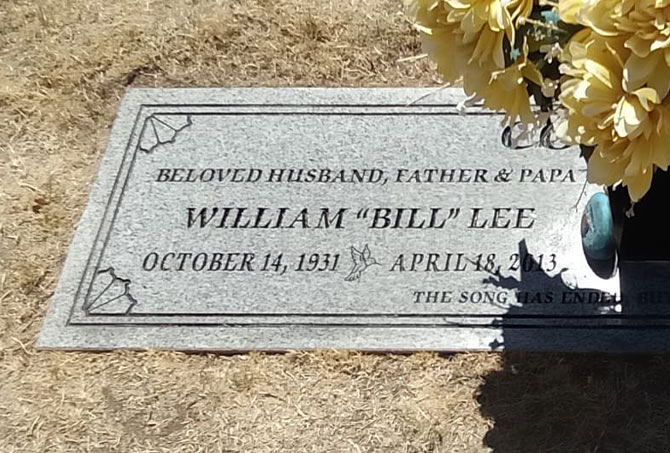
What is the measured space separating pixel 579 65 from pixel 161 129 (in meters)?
1.99

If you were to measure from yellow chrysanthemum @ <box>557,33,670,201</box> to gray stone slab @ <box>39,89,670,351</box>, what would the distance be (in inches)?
41.7

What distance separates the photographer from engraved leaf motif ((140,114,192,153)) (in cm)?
313

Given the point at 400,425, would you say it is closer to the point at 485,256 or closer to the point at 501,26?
the point at 485,256

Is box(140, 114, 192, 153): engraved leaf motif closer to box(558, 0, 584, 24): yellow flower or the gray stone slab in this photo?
the gray stone slab

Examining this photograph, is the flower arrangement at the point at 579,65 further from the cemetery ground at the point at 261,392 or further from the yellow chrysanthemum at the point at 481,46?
the cemetery ground at the point at 261,392

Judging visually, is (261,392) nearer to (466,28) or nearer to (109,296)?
(109,296)

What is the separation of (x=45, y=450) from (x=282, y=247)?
91 cm

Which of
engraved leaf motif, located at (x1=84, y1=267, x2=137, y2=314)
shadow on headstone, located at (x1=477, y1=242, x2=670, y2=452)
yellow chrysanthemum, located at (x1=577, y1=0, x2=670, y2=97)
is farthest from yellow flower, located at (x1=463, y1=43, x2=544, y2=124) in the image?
engraved leaf motif, located at (x1=84, y1=267, x2=137, y2=314)

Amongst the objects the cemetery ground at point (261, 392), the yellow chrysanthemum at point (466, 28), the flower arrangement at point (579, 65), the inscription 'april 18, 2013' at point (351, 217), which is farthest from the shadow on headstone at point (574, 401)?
the yellow chrysanthemum at point (466, 28)

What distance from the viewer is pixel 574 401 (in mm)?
2361

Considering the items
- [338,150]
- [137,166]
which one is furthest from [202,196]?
[338,150]

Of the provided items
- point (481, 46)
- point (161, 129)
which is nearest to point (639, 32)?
point (481, 46)

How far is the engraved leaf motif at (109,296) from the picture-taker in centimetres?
270

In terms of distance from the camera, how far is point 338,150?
119 inches
